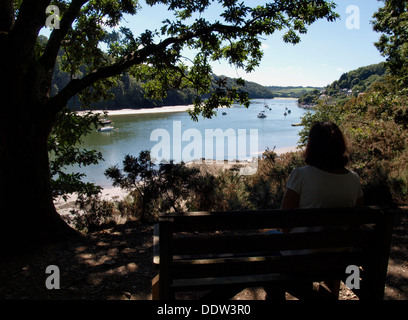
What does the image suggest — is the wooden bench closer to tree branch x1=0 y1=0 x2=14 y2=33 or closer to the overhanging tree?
the overhanging tree

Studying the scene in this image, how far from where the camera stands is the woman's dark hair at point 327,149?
6.32 feet

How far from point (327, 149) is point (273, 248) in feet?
2.43

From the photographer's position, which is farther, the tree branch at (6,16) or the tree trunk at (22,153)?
the tree branch at (6,16)

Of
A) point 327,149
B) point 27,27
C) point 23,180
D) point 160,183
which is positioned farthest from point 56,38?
point 327,149

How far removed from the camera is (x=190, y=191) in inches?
245

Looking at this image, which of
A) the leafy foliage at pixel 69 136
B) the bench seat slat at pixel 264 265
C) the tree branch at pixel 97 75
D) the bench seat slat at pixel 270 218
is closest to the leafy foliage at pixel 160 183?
the leafy foliage at pixel 69 136

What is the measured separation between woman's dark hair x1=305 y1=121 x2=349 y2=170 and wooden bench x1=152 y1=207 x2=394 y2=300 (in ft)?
1.09

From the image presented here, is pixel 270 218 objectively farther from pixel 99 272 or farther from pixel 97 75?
pixel 97 75

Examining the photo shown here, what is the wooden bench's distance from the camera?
1621mm

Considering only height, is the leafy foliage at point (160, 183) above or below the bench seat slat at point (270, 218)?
below

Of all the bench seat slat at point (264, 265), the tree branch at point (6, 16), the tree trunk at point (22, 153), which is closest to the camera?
the bench seat slat at point (264, 265)

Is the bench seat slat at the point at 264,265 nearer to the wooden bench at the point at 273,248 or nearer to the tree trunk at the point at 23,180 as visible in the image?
the wooden bench at the point at 273,248

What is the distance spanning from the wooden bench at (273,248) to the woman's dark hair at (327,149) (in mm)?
332

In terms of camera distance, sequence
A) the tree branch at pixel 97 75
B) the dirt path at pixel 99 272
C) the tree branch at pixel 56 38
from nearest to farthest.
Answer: the dirt path at pixel 99 272, the tree branch at pixel 97 75, the tree branch at pixel 56 38
